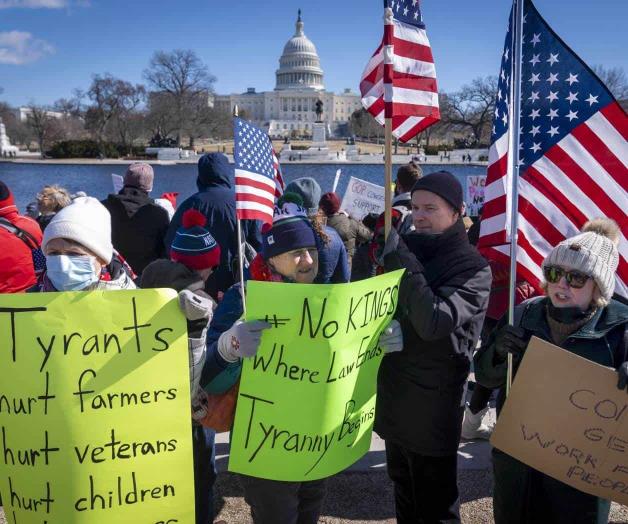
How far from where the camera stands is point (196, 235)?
2.49 meters

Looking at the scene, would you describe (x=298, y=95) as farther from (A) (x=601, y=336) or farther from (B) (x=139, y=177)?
(A) (x=601, y=336)

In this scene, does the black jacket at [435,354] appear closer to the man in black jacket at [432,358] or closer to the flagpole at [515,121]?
the man in black jacket at [432,358]

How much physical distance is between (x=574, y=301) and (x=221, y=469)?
2.46 meters

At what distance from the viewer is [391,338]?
2.39 metres

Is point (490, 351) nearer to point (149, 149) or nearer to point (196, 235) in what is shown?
point (196, 235)

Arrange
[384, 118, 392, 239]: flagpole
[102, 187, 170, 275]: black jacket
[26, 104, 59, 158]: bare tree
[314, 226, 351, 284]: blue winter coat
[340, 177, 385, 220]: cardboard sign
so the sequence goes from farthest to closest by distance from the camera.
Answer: [26, 104, 59, 158]: bare tree
[340, 177, 385, 220]: cardboard sign
[102, 187, 170, 275]: black jacket
[314, 226, 351, 284]: blue winter coat
[384, 118, 392, 239]: flagpole

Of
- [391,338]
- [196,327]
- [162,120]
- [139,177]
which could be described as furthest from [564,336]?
[162,120]

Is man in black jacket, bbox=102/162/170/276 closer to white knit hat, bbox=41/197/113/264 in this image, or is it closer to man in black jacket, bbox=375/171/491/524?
white knit hat, bbox=41/197/113/264

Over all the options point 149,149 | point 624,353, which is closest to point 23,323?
point 624,353

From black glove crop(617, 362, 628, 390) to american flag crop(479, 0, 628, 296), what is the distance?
2.88 feet

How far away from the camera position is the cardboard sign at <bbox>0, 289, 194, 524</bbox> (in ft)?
6.66

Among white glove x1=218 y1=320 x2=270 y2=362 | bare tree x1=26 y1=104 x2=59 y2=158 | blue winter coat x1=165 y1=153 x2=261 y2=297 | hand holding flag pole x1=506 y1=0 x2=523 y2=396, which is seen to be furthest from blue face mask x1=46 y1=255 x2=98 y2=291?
bare tree x1=26 y1=104 x2=59 y2=158

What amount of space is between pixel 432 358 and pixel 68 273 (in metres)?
1.62

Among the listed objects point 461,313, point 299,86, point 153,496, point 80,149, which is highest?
point 299,86
